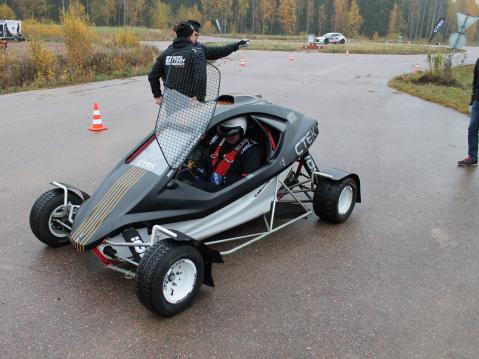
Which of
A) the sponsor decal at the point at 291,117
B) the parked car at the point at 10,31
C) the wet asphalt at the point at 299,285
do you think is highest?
→ the parked car at the point at 10,31

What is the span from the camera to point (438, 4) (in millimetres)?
127500

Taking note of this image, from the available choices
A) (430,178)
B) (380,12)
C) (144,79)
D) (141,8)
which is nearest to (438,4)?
(380,12)

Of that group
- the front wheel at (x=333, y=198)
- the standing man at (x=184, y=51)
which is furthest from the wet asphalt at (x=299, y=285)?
the standing man at (x=184, y=51)

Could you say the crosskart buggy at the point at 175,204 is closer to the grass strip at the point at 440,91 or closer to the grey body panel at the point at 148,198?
the grey body panel at the point at 148,198

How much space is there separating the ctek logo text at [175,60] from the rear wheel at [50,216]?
2.08m

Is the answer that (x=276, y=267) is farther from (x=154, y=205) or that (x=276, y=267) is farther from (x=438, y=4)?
(x=438, y=4)

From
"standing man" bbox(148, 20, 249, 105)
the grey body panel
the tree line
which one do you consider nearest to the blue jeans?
"standing man" bbox(148, 20, 249, 105)

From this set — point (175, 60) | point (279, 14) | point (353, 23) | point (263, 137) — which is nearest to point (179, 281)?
point (263, 137)

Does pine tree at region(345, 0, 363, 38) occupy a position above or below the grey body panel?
above

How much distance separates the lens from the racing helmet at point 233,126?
4395 mm

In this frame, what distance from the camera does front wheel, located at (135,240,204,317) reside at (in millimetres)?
3133

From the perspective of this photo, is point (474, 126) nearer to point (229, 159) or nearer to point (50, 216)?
point (229, 159)

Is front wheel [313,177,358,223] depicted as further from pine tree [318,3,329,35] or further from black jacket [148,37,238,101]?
pine tree [318,3,329,35]

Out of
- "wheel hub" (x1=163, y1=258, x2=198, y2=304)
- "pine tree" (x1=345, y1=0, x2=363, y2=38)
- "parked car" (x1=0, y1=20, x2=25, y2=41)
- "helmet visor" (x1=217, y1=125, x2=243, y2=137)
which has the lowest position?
"wheel hub" (x1=163, y1=258, x2=198, y2=304)
